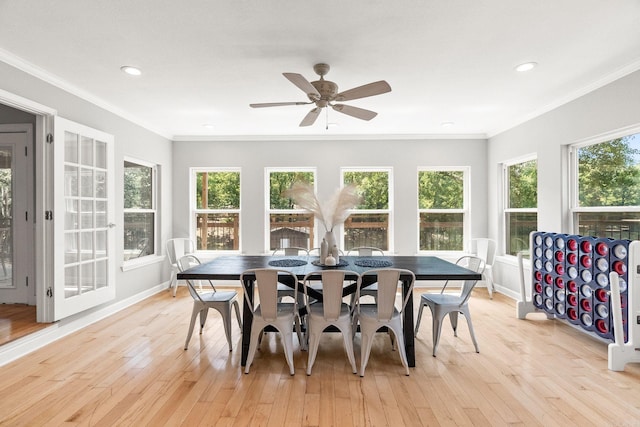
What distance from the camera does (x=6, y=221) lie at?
4316 mm

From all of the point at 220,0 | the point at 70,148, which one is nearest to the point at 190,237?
the point at 70,148

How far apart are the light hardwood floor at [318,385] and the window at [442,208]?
8.18ft

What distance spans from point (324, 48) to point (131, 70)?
1.79 metres

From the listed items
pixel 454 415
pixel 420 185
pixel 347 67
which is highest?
pixel 347 67

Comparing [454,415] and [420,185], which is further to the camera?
[420,185]

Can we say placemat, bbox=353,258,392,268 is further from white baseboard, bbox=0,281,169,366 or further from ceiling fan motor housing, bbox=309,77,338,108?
white baseboard, bbox=0,281,169,366

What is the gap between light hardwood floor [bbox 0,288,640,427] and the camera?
2.17 m

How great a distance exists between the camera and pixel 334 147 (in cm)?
596

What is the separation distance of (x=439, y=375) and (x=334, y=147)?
159 inches

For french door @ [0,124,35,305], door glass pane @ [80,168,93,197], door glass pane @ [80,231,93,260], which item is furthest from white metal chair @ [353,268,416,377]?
french door @ [0,124,35,305]

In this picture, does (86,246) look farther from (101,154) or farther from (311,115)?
(311,115)

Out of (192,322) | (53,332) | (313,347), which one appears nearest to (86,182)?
(53,332)

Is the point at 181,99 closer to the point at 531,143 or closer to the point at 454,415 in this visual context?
the point at 454,415

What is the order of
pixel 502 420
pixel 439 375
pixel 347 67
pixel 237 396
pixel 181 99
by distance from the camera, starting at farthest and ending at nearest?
pixel 181 99, pixel 347 67, pixel 439 375, pixel 237 396, pixel 502 420
